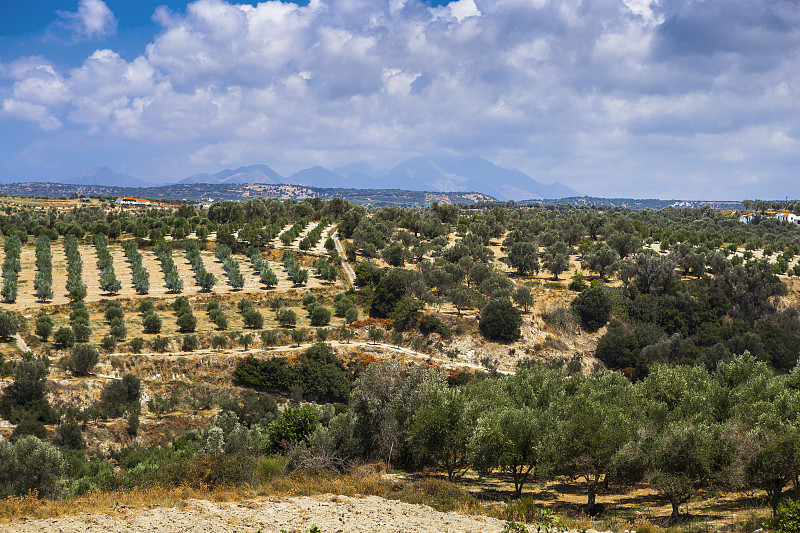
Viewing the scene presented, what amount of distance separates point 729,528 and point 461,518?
787 centimetres

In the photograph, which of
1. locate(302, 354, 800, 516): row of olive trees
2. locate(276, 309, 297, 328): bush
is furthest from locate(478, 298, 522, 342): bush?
locate(302, 354, 800, 516): row of olive trees

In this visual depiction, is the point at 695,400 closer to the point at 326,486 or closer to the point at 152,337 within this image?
the point at 326,486

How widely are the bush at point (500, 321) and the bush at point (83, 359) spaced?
128ft

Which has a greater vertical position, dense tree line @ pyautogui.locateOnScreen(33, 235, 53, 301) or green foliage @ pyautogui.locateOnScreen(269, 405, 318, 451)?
dense tree line @ pyautogui.locateOnScreen(33, 235, 53, 301)

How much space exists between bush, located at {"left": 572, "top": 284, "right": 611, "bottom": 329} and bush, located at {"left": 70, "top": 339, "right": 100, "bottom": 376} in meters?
51.5

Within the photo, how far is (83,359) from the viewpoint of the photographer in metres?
42.3

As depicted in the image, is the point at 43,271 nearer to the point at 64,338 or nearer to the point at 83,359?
the point at 64,338

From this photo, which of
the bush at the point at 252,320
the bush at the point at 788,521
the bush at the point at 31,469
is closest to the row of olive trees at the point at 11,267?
the bush at the point at 252,320

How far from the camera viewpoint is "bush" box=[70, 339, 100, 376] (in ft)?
138

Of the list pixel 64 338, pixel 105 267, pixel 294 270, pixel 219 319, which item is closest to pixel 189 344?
pixel 219 319

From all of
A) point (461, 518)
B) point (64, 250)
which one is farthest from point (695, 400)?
point (64, 250)

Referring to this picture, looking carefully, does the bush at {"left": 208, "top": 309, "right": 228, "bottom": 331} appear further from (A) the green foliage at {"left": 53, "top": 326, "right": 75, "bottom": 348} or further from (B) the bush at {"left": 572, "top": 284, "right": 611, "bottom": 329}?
(B) the bush at {"left": 572, "top": 284, "right": 611, "bottom": 329}

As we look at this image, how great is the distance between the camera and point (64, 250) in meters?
78.8

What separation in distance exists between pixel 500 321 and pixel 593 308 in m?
13.0
